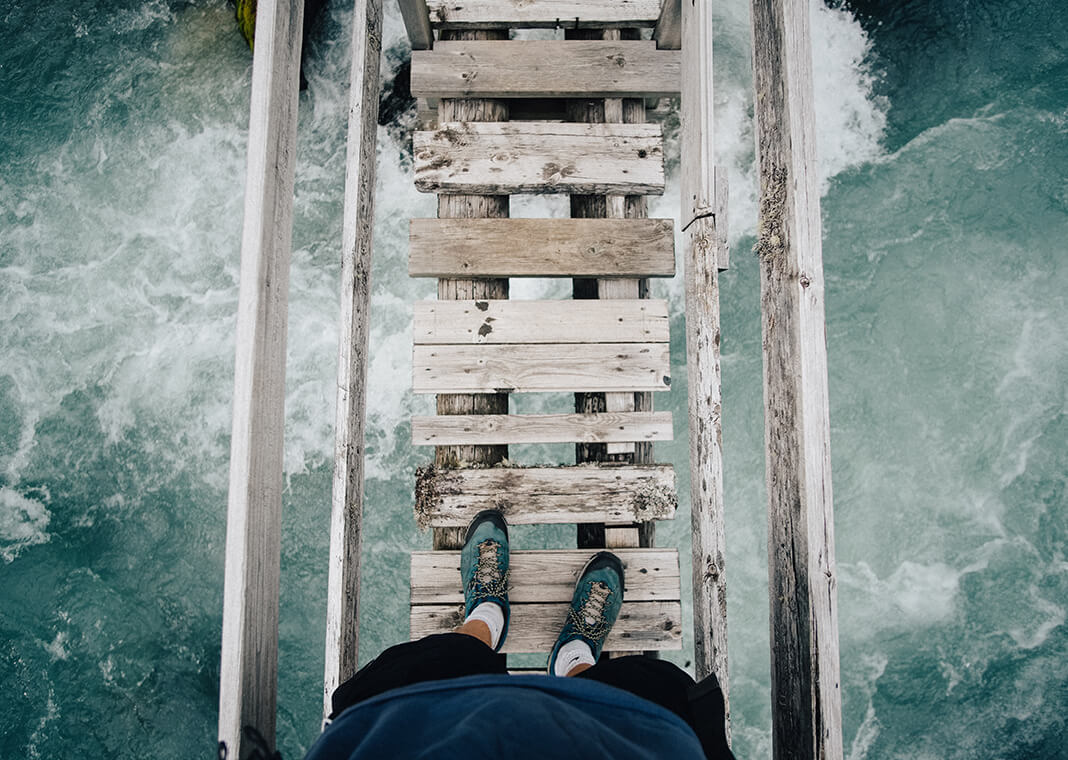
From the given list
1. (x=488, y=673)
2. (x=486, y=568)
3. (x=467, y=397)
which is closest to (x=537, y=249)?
(x=467, y=397)

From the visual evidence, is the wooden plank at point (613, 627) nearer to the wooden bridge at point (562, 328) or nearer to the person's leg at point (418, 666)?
the wooden bridge at point (562, 328)

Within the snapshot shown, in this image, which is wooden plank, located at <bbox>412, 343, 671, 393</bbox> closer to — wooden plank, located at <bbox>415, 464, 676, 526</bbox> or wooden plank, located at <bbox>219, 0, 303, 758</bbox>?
wooden plank, located at <bbox>415, 464, 676, 526</bbox>

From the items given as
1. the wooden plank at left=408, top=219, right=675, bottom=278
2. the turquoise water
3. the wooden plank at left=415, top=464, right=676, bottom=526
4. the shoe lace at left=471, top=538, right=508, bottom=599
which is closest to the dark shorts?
the shoe lace at left=471, top=538, right=508, bottom=599

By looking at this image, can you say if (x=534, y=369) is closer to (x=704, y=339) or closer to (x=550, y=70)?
(x=704, y=339)

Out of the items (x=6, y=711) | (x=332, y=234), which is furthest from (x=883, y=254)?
(x=6, y=711)

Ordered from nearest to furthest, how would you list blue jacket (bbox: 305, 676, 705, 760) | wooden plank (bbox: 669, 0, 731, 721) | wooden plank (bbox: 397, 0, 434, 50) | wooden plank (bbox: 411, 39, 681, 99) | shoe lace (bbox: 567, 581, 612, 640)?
blue jacket (bbox: 305, 676, 705, 760) < wooden plank (bbox: 669, 0, 731, 721) < shoe lace (bbox: 567, 581, 612, 640) < wooden plank (bbox: 397, 0, 434, 50) < wooden plank (bbox: 411, 39, 681, 99)

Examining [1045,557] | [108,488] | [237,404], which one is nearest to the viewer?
[237,404]

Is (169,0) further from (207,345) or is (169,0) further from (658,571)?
(658,571)

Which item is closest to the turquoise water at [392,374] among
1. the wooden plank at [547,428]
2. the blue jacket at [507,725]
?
the wooden plank at [547,428]
